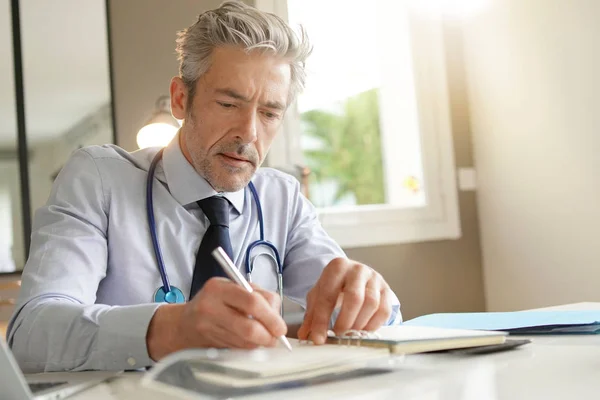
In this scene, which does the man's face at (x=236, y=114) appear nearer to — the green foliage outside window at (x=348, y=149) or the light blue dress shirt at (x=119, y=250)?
the light blue dress shirt at (x=119, y=250)

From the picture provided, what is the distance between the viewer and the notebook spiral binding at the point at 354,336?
3.13 ft

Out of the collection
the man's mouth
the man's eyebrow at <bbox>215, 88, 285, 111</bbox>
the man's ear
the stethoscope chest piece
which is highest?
the man's ear

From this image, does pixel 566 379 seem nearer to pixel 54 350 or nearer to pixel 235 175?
pixel 54 350

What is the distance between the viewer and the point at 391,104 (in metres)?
3.76

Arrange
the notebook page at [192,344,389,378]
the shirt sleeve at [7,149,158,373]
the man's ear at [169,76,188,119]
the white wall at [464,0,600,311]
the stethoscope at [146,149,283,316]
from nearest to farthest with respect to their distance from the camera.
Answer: the notebook page at [192,344,389,378]
the shirt sleeve at [7,149,158,373]
the stethoscope at [146,149,283,316]
the man's ear at [169,76,188,119]
the white wall at [464,0,600,311]

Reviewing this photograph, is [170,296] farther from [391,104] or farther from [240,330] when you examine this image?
[391,104]

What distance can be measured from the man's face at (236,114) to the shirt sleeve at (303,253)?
0.20 m

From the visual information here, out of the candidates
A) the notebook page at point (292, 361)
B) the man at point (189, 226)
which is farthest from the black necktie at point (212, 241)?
the notebook page at point (292, 361)

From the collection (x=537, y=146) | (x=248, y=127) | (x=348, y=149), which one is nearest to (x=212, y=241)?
(x=248, y=127)

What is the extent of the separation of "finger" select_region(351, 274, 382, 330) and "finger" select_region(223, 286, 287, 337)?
196 millimetres

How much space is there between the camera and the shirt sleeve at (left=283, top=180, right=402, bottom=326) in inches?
61.5

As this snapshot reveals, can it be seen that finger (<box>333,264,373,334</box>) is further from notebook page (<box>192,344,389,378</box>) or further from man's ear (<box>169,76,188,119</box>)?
man's ear (<box>169,76,188,119</box>)

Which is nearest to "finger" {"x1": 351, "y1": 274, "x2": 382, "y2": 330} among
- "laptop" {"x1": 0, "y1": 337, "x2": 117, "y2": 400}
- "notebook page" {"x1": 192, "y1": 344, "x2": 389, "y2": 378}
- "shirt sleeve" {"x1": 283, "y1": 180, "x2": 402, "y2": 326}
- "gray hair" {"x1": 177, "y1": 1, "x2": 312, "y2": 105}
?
"notebook page" {"x1": 192, "y1": 344, "x2": 389, "y2": 378}

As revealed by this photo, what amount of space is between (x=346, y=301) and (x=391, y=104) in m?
2.82
